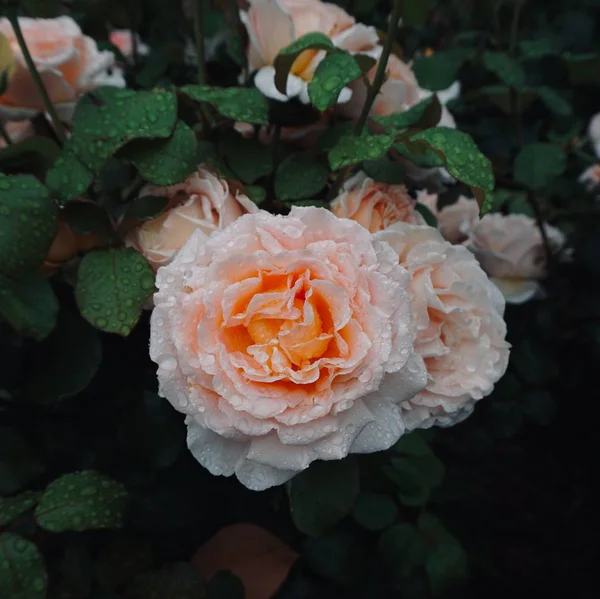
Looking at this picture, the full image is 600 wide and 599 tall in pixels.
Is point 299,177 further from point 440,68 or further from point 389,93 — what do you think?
point 440,68

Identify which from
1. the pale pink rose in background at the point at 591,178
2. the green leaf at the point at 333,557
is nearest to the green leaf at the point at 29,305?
the green leaf at the point at 333,557

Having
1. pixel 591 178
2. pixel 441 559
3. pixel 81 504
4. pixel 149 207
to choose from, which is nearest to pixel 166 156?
pixel 149 207

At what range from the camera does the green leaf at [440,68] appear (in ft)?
3.16

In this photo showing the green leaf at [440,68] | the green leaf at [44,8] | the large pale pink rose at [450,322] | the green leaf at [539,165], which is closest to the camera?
the large pale pink rose at [450,322]

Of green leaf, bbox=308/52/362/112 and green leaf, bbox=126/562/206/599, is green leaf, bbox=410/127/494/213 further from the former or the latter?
green leaf, bbox=126/562/206/599

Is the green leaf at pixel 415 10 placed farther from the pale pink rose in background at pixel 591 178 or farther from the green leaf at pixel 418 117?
the pale pink rose in background at pixel 591 178

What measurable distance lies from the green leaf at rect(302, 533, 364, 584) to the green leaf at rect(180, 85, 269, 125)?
0.67m

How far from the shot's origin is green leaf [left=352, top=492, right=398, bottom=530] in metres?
1.00

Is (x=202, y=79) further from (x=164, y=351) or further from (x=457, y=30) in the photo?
(x=457, y=30)

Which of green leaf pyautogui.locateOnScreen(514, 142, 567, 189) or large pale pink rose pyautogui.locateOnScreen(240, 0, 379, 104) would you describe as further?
green leaf pyautogui.locateOnScreen(514, 142, 567, 189)

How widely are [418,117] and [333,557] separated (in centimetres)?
69

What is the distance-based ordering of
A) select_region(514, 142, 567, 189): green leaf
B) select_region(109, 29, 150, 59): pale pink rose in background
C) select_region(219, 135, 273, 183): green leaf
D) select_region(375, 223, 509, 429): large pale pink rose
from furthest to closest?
1. select_region(109, 29, 150, 59): pale pink rose in background
2. select_region(514, 142, 567, 189): green leaf
3. select_region(219, 135, 273, 183): green leaf
4. select_region(375, 223, 509, 429): large pale pink rose

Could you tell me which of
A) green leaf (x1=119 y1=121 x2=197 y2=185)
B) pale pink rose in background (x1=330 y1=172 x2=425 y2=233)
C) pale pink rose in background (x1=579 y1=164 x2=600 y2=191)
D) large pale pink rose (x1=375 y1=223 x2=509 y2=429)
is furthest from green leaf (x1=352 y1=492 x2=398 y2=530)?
pale pink rose in background (x1=579 y1=164 x2=600 y2=191)

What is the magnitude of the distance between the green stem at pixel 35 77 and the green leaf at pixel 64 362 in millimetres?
226
